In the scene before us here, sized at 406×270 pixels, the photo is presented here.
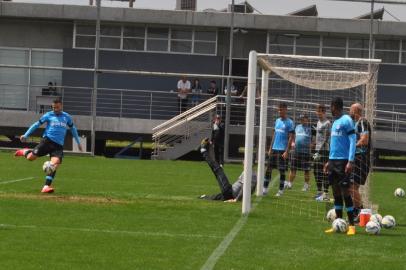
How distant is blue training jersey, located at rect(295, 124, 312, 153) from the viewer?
64.6ft

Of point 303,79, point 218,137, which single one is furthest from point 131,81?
point 303,79

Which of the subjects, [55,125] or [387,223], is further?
[55,125]

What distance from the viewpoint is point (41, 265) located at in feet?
28.9

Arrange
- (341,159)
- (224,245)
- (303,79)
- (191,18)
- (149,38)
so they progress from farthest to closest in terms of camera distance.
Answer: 1. (149,38)
2. (191,18)
3. (303,79)
4. (341,159)
5. (224,245)

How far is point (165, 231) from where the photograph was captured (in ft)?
38.9

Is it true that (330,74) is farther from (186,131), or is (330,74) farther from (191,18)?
(191,18)

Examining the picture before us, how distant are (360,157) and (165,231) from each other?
14.0 feet

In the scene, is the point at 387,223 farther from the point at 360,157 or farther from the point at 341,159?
the point at 360,157

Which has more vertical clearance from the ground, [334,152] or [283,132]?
[283,132]

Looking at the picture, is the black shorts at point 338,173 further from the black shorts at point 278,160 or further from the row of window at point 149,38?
the row of window at point 149,38

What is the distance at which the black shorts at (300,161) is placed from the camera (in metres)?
19.9

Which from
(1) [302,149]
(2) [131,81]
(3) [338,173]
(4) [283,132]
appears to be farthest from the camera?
(2) [131,81]

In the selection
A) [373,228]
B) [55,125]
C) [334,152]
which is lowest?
[373,228]

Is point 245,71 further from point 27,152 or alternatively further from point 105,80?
point 27,152
